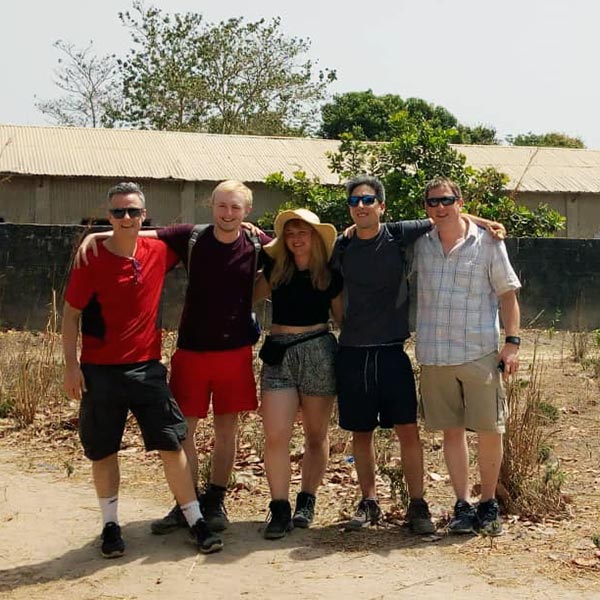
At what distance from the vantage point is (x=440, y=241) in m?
5.36

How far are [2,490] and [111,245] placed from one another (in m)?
2.24

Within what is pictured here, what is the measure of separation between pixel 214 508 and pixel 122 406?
0.88 m

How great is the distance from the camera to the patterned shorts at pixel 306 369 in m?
5.42

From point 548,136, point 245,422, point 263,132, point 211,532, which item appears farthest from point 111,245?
point 548,136

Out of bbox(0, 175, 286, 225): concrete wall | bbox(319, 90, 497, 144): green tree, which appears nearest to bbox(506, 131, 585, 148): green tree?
bbox(319, 90, 497, 144): green tree

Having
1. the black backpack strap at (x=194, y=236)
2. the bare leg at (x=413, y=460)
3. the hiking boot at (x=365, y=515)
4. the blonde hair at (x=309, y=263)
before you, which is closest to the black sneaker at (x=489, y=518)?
the bare leg at (x=413, y=460)

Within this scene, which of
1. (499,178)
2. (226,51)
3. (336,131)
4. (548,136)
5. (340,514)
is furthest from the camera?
(548,136)

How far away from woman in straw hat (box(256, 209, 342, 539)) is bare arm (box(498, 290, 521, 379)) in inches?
34.7

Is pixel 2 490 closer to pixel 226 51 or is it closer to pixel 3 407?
pixel 3 407

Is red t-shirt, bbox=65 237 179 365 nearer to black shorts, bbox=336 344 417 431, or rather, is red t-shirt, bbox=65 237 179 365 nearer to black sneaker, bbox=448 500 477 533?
black shorts, bbox=336 344 417 431

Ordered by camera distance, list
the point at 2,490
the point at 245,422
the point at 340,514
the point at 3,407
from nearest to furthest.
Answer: the point at 340,514 < the point at 2,490 < the point at 245,422 < the point at 3,407

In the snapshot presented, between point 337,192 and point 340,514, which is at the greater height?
point 337,192

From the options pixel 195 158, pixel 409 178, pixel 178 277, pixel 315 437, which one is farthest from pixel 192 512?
pixel 195 158

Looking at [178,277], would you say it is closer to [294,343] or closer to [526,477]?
[294,343]
